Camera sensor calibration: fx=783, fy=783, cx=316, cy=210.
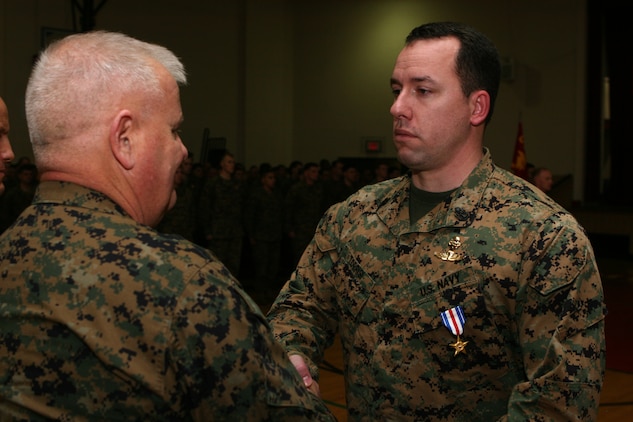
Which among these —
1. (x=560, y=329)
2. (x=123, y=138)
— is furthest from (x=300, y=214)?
(x=123, y=138)

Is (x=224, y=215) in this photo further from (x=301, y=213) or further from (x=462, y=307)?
(x=462, y=307)

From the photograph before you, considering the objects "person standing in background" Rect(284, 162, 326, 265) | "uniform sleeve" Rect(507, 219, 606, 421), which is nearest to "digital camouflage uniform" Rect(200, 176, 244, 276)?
"person standing in background" Rect(284, 162, 326, 265)

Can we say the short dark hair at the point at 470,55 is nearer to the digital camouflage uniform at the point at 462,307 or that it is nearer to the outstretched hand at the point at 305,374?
the digital camouflage uniform at the point at 462,307

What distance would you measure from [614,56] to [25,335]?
1428cm

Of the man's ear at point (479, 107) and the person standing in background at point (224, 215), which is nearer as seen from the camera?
the man's ear at point (479, 107)

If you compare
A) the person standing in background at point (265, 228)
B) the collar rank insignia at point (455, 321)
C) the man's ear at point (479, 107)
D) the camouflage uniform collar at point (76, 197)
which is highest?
the man's ear at point (479, 107)

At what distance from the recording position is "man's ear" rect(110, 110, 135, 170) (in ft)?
4.20

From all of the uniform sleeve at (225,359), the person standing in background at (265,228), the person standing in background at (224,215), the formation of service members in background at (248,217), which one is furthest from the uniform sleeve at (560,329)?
the person standing in background at (265,228)

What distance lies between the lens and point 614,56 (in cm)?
1394

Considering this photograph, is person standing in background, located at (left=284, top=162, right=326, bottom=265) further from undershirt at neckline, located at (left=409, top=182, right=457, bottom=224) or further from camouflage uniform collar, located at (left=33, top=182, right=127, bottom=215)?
camouflage uniform collar, located at (left=33, top=182, right=127, bottom=215)

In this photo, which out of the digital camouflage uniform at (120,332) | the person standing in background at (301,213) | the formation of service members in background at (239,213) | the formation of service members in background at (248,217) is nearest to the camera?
the digital camouflage uniform at (120,332)

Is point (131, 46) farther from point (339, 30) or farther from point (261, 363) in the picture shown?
point (339, 30)

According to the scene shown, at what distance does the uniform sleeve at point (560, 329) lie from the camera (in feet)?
5.53

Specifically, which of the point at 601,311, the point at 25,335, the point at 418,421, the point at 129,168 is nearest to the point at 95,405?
the point at 25,335
